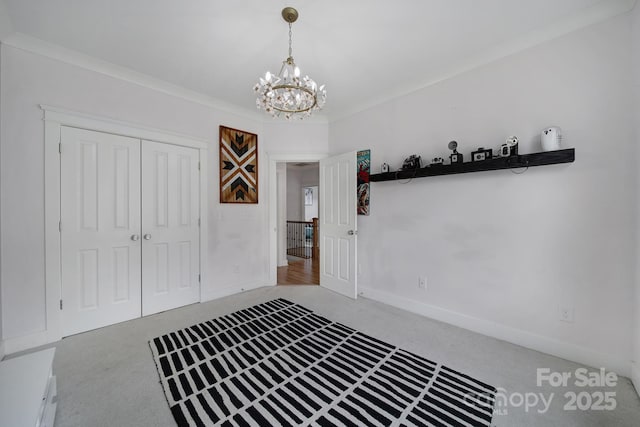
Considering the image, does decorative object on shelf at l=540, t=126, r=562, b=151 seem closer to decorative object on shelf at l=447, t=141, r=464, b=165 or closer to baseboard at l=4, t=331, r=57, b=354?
decorative object on shelf at l=447, t=141, r=464, b=165

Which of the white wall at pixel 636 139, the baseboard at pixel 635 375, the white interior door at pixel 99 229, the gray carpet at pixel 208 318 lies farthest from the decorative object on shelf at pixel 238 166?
the baseboard at pixel 635 375

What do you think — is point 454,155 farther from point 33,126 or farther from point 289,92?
point 33,126

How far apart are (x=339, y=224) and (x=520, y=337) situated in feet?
7.57

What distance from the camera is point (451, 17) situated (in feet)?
6.46

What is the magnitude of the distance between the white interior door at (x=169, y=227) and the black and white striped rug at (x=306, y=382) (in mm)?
741

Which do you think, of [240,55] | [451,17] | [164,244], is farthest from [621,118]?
[164,244]

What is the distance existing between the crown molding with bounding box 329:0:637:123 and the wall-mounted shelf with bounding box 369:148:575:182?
0.99m

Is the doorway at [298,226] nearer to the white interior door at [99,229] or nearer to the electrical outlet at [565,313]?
the white interior door at [99,229]

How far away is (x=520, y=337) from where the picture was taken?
2254mm

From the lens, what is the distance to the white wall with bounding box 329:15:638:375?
1861 millimetres

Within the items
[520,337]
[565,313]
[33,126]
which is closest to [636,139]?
[565,313]

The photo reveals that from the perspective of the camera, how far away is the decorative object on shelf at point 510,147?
220 centimetres

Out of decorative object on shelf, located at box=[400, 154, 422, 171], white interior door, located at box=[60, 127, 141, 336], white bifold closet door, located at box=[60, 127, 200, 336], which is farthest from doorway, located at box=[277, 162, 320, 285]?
decorative object on shelf, located at box=[400, 154, 422, 171]

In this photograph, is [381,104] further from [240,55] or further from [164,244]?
[164,244]
